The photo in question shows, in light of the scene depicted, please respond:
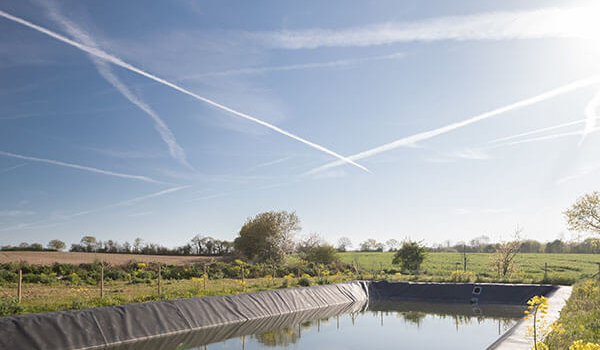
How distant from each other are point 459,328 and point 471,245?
168 ft

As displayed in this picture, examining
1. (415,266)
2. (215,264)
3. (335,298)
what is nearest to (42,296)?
(335,298)

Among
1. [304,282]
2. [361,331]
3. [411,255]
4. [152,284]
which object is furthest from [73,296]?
[411,255]

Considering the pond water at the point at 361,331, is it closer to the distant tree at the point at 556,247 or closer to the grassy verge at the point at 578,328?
the grassy verge at the point at 578,328

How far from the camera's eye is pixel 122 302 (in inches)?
414

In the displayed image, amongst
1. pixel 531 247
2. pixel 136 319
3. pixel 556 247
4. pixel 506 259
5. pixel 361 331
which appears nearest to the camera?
pixel 136 319

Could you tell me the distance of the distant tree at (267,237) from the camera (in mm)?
32375

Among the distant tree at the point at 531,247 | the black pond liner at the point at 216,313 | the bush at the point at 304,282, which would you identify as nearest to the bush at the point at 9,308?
the black pond liner at the point at 216,313

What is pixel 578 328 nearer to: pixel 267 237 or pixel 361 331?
pixel 361 331

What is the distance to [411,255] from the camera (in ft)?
87.4

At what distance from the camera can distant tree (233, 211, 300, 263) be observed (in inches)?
1275

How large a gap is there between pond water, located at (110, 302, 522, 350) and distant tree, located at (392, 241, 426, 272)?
11.2 metres

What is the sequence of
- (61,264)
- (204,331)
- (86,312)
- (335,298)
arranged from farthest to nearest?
(61,264)
(335,298)
(204,331)
(86,312)

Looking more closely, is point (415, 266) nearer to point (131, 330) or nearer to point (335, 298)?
point (335, 298)

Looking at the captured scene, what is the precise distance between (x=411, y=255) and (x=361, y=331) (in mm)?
16185
